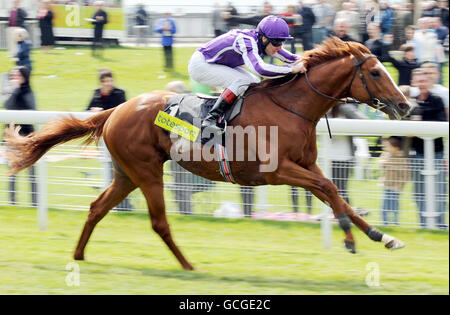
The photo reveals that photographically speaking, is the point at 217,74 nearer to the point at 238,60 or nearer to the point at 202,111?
the point at 238,60

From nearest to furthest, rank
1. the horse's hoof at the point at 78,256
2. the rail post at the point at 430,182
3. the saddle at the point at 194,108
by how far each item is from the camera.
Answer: the saddle at the point at 194,108 → the horse's hoof at the point at 78,256 → the rail post at the point at 430,182

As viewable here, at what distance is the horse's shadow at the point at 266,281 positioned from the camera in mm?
4844

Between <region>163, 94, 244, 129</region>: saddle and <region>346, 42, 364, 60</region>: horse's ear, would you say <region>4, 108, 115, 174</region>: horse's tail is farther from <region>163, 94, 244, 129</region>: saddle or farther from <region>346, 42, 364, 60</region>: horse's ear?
<region>346, 42, 364, 60</region>: horse's ear

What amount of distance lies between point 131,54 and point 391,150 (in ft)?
30.3

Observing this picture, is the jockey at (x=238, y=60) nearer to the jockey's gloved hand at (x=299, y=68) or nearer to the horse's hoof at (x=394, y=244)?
the jockey's gloved hand at (x=299, y=68)

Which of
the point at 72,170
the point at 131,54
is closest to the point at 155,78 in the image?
the point at 131,54

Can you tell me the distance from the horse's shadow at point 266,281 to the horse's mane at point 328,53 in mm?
1369

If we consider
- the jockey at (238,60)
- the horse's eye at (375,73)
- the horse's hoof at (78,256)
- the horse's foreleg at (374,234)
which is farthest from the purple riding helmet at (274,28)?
the horse's hoof at (78,256)

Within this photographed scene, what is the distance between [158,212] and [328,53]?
166cm

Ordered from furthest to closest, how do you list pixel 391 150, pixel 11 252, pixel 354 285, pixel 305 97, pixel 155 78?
pixel 155 78
pixel 391 150
pixel 11 252
pixel 305 97
pixel 354 285

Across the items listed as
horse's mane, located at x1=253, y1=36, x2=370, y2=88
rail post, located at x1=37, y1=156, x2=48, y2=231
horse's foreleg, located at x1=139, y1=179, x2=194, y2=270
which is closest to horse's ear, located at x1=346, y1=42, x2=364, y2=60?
horse's mane, located at x1=253, y1=36, x2=370, y2=88

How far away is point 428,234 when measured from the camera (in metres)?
6.10

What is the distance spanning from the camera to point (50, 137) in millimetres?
5895

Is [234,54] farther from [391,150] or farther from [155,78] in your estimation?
[155,78]
